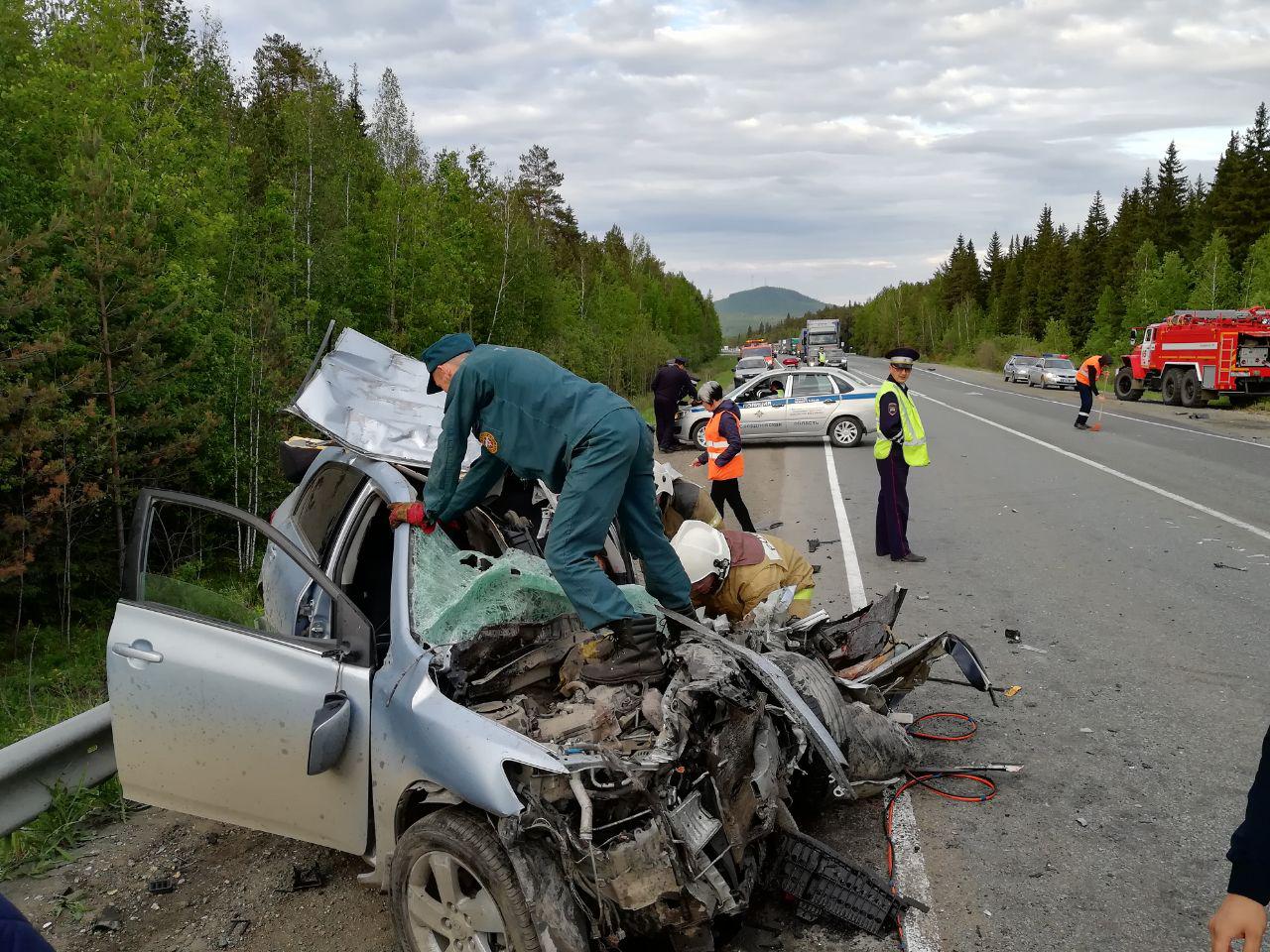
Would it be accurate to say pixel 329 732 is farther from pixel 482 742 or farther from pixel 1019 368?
pixel 1019 368

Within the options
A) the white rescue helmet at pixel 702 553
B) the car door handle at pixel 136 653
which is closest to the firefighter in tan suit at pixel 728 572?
the white rescue helmet at pixel 702 553

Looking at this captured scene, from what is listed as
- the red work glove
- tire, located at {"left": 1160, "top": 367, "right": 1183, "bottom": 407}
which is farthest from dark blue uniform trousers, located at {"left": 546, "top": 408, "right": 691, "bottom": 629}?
tire, located at {"left": 1160, "top": 367, "right": 1183, "bottom": 407}

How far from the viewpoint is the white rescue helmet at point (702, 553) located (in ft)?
16.1

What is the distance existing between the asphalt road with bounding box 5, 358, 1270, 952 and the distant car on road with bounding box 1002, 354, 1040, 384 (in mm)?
33889

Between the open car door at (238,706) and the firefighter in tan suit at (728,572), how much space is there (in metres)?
2.16

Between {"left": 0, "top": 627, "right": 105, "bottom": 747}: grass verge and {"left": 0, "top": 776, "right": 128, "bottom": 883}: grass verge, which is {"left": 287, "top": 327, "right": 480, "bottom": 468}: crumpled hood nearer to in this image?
{"left": 0, "top": 776, "right": 128, "bottom": 883}: grass verge

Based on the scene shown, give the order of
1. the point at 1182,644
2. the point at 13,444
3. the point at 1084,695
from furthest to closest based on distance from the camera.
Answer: the point at 13,444 < the point at 1182,644 < the point at 1084,695

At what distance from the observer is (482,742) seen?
2.71 meters

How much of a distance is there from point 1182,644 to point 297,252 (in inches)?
833

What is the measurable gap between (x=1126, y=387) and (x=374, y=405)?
3067 centimetres

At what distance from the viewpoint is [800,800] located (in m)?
3.95

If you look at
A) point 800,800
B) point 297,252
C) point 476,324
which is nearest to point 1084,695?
point 800,800

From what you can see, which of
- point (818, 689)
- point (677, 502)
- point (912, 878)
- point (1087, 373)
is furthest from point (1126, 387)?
point (912, 878)

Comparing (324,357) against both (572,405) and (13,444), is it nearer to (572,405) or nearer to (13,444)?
(572,405)
